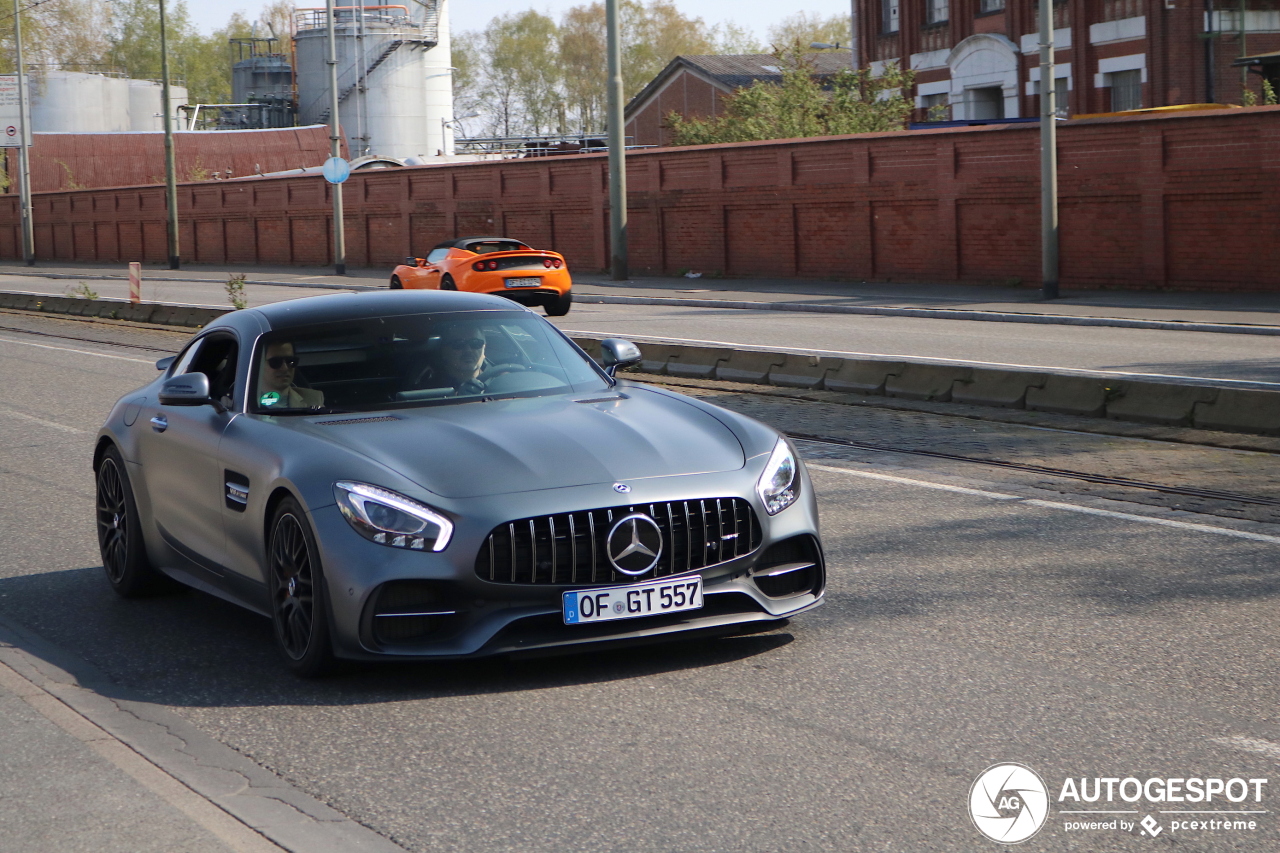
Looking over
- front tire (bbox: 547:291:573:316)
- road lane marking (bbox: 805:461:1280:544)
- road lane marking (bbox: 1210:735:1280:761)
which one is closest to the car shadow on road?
road lane marking (bbox: 1210:735:1280:761)

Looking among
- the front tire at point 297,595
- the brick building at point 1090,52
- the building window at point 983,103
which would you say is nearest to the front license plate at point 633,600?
the front tire at point 297,595

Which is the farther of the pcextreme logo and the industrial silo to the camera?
the industrial silo

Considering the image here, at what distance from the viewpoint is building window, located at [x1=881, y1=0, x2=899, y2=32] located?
156 ft

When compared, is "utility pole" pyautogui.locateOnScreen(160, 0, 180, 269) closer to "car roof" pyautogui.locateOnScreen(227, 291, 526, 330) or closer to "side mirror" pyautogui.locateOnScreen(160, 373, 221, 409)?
"car roof" pyautogui.locateOnScreen(227, 291, 526, 330)

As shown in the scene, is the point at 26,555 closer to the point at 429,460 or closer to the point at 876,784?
the point at 429,460

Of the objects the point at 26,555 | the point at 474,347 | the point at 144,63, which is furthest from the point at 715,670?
the point at 144,63

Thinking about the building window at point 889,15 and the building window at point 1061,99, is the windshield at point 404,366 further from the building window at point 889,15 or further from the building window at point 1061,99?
the building window at point 889,15

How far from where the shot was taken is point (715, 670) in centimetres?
548

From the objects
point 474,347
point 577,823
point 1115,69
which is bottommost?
point 577,823

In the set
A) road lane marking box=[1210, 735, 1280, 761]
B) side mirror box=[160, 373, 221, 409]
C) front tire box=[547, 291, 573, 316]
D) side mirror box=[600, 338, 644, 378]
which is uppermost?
front tire box=[547, 291, 573, 316]

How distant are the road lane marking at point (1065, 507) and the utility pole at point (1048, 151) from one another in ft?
52.8

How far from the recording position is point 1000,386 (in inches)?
500

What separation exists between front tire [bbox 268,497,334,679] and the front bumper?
77mm

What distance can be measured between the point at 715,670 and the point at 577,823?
59.1 inches
